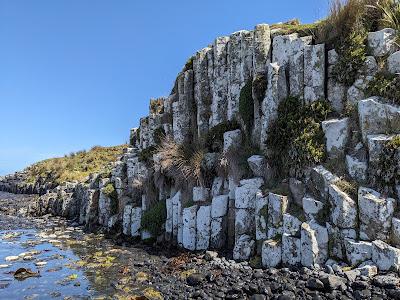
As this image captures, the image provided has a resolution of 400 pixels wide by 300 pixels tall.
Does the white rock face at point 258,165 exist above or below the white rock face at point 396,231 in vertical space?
above

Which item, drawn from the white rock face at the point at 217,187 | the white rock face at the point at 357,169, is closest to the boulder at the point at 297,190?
the white rock face at the point at 357,169

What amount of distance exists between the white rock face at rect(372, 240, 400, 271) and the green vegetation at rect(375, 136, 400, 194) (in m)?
2.16

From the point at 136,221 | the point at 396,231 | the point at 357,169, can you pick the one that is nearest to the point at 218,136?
the point at 136,221

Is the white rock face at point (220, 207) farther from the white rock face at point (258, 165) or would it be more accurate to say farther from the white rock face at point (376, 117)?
the white rock face at point (376, 117)

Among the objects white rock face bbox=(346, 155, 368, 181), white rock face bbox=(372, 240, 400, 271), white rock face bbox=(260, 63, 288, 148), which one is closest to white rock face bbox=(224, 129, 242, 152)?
white rock face bbox=(260, 63, 288, 148)

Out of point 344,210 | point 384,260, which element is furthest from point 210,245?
point 384,260

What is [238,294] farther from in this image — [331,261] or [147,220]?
[147,220]

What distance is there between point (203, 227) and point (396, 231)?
32.7 feet

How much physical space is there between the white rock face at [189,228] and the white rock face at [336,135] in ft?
27.2

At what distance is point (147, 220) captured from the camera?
85.6ft

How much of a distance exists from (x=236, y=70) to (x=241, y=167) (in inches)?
274

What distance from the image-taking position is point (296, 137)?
19.1m

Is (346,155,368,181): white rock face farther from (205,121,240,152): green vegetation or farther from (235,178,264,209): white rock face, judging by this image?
(205,121,240,152): green vegetation

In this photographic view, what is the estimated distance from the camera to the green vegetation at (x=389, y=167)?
49.2 feet
